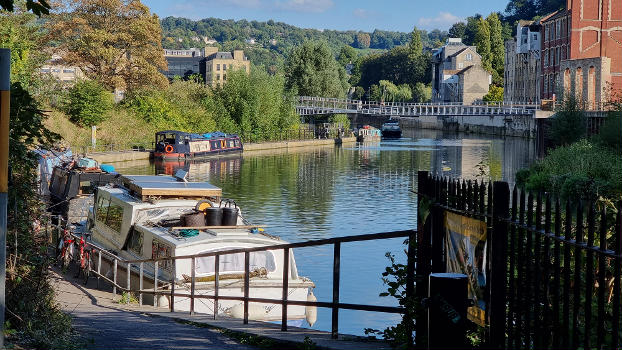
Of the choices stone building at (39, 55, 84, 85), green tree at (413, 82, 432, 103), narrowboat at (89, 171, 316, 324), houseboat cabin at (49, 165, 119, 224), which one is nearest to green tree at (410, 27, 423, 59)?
green tree at (413, 82, 432, 103)

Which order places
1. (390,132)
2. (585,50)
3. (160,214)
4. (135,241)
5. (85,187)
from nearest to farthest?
(135,241), (160,214), (85,187), (585,50), (390,132)

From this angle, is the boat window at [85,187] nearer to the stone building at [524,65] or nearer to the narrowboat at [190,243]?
the narrowboat at [190,243]

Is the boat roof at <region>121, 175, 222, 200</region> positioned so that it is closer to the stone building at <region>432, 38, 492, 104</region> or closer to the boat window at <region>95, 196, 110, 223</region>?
the boat window at <region>95, 196, 110, 223</region>

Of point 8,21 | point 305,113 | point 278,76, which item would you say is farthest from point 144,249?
point 305,113

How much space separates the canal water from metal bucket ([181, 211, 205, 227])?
286 centimetres

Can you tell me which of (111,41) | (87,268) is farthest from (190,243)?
(111,41)

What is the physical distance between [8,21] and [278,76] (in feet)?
117

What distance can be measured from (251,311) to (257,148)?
59985mm

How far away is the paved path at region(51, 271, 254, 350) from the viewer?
9.16 meters

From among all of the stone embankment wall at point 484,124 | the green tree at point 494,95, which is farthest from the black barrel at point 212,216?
the green tree at point 494,95

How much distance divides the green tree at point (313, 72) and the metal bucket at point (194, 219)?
82951 mm

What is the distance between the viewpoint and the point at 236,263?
1633cm

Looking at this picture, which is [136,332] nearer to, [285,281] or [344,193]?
[285,281]

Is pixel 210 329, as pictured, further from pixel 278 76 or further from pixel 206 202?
pixel 278 76
